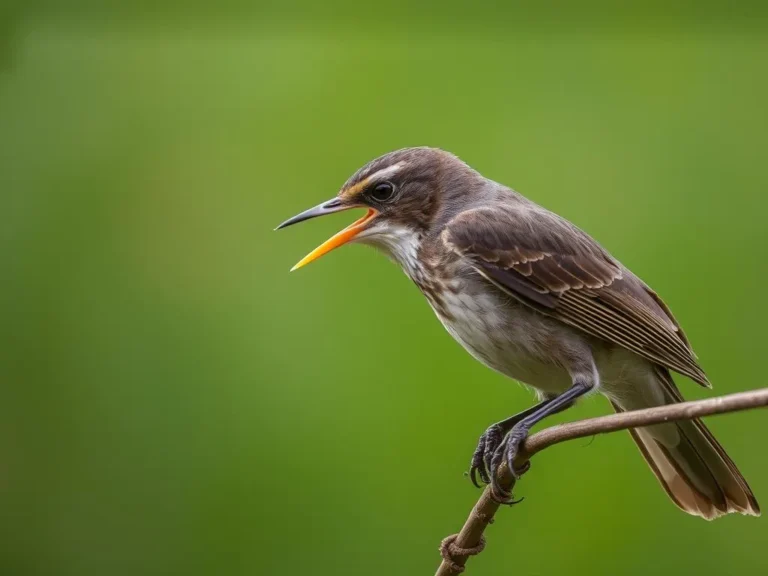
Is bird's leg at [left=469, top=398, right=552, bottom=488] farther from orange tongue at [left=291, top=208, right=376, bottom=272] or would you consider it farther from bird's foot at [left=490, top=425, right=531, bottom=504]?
orange tongue at [left=291, top=208, right=376, bottom=272]

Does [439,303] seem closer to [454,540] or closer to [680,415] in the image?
[454,540]

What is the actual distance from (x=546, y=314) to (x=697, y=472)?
1005 mm

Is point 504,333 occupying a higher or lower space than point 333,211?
lower

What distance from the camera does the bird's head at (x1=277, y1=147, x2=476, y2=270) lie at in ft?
17.1

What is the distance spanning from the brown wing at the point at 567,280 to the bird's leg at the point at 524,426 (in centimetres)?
25

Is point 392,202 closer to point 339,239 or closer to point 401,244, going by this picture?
point 401,244

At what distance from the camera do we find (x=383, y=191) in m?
5.28

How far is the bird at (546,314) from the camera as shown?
4.79 metres

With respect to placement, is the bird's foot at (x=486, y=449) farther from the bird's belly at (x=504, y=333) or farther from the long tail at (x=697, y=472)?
the long tail at (x=697, y=472)

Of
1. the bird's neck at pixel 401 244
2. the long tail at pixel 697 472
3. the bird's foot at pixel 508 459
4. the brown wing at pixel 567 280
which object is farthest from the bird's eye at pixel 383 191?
the long tail at pixel 697 472

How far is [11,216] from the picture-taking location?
299 inches

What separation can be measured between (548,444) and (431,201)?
7.32ft

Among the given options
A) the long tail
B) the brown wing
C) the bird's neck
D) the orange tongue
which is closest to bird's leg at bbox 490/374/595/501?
the brown wing

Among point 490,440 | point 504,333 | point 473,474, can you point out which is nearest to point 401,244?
point 504,333
